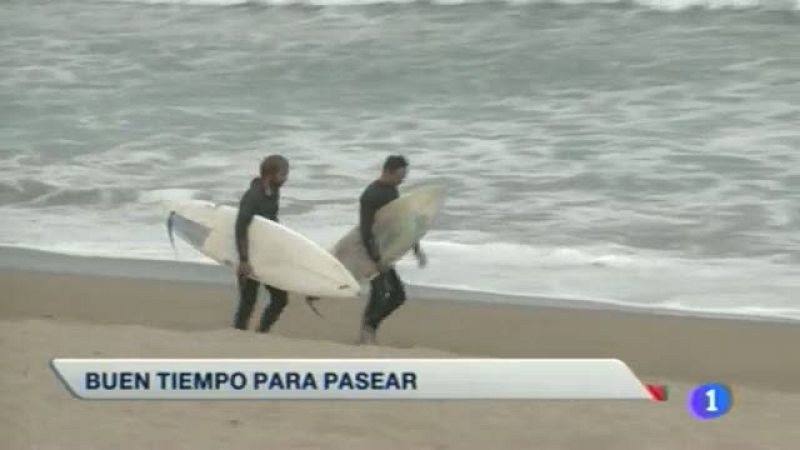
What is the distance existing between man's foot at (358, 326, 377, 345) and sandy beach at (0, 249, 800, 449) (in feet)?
0.10

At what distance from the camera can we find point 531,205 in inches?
228

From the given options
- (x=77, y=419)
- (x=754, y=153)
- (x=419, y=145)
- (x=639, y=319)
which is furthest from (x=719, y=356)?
(x=754, y=153)

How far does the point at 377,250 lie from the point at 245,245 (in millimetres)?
319

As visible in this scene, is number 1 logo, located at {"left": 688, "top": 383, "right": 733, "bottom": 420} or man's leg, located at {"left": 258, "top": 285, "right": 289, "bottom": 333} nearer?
number 1 logo, located at {"left": 688, "top": 383, "right": 733, "bottom": 420}

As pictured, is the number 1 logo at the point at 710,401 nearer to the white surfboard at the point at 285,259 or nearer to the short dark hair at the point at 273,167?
the white surfboard at the point at 285,259

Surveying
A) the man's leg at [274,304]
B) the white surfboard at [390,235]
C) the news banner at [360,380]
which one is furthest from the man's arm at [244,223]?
the news banner at [360,380]

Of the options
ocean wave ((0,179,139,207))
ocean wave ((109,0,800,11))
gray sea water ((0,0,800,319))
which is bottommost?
ocean wave ((0,179,139,207))

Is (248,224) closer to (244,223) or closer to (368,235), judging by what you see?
(244,223)

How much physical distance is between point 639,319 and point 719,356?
1.03 feet

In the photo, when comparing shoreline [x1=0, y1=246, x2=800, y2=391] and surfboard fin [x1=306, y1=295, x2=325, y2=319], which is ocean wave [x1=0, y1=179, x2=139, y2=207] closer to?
shoreline [x1=0, y1=246, x2=800, y2=391]

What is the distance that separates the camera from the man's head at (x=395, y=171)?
11.2 feet

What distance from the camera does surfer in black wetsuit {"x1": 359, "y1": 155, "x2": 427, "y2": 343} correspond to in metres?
3.42

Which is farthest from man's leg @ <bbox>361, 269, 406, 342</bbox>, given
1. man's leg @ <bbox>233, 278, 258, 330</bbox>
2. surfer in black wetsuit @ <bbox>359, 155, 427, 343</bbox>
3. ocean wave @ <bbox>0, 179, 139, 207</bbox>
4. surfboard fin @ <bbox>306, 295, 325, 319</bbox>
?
ocean wave @ <bbox>0, 179, 139, 207</bbox>

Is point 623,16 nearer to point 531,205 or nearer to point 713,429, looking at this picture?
point 531,205
